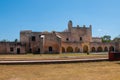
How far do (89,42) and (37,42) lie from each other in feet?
46.0

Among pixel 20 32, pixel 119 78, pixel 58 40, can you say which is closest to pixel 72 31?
pixel 58 40

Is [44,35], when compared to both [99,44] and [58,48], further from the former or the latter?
[99,44]

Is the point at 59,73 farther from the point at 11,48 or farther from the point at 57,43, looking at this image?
the point at 11,48

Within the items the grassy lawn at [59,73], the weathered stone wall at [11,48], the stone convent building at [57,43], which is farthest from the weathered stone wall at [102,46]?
the grassy lawn at [59,73]

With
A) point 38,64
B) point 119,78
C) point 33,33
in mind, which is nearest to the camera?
point 119,78

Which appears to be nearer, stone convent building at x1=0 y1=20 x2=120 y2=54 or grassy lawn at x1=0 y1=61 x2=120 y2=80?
grassy lawn at x1=0 y1=61 x2=120 y2=80

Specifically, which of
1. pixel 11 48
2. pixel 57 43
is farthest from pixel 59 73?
pixel 11 48

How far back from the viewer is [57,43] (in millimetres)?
53906

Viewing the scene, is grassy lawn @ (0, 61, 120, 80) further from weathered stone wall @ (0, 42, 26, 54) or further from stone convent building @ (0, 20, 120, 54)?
weathered stone wall @ (0, 42, 26, 54)

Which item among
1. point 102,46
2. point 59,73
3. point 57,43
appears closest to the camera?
point 59,73

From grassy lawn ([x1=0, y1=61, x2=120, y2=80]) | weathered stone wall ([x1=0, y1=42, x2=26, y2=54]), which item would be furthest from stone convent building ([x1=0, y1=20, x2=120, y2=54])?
grassy lawn ([x1=0, y1=61, x2=120, y2=80])

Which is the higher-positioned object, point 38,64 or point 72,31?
point 72,31

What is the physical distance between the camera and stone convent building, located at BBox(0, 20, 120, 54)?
53469mm

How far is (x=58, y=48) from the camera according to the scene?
53750mm
